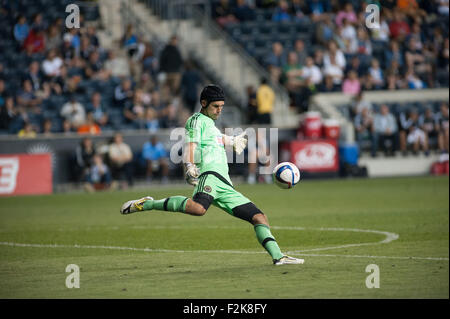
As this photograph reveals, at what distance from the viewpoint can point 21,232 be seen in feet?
44.6

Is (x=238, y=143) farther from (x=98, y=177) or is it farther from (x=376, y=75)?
(x=376, y=75)

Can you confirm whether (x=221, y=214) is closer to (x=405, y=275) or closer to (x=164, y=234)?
(x=164, y=234)

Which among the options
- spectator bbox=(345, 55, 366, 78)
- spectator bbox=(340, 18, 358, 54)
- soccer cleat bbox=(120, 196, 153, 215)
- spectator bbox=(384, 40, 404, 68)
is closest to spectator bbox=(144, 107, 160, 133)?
spectator bbox=(345, 55, 366, 78)

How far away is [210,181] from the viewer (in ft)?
30.3

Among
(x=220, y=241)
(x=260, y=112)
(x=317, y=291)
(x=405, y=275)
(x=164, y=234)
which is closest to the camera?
(x=317, y=291)

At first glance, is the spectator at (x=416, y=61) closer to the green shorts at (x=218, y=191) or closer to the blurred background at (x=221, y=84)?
the blurred background at (x=221, y=84)

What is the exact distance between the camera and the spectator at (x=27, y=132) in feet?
74.3

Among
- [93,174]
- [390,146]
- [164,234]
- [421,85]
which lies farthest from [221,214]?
[421,85]

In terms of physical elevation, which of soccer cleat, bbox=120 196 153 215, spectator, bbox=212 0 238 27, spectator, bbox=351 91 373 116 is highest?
spectator, bbox=212 0 238 27

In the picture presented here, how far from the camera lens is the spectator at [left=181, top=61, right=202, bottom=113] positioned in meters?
25.6

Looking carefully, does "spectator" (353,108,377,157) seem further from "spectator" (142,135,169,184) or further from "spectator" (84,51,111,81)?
"spectator" (84,51,111,81)

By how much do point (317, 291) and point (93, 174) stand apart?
51.9 ft

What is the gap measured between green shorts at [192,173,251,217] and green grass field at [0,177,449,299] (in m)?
0.72

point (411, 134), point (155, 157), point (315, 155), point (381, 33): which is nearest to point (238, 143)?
point (155, 157)
